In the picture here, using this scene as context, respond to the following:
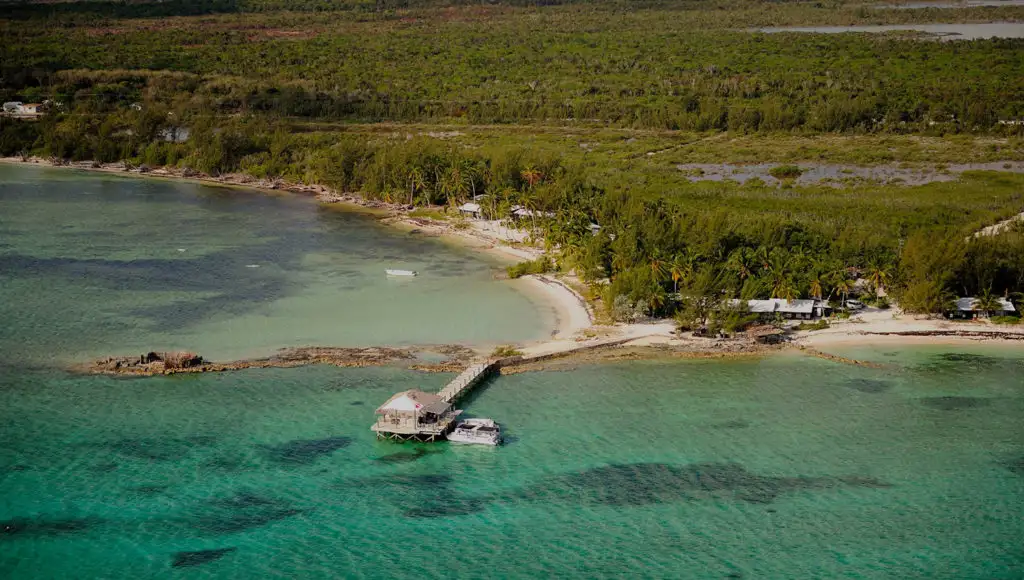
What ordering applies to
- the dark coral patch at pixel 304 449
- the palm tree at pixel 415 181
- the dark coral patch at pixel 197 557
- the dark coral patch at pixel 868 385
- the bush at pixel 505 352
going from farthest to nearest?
1. the palm tree at pixel 415 181
2. the bush at pixel 505 352
3. the dark coral patch at pixel 868 385
4. the dark coral patch at pixel 304 449
5. the dark coral patch at pixel 197 557

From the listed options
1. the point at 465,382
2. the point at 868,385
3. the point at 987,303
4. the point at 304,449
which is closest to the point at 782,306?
the point at 868,385

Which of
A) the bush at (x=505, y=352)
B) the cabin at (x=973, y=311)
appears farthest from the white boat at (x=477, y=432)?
the cabin at (x=973, y=311)

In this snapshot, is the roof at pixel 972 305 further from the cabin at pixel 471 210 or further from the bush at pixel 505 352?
the cabin at pixel 471 210

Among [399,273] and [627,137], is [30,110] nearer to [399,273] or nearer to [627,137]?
[627,137]

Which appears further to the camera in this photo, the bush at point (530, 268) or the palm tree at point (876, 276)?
the bush at point (530, 268)

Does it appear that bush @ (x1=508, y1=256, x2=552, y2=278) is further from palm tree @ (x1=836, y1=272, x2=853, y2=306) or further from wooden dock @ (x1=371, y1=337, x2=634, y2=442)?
wooden dock @ (x1=371, y1=337, x2=634, y2=442)

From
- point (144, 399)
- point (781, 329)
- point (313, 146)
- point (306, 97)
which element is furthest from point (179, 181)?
point (781, 329)

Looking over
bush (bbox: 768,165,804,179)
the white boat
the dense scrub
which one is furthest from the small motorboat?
the dense scrub

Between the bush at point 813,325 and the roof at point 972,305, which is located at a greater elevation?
the roof at point 972,305
